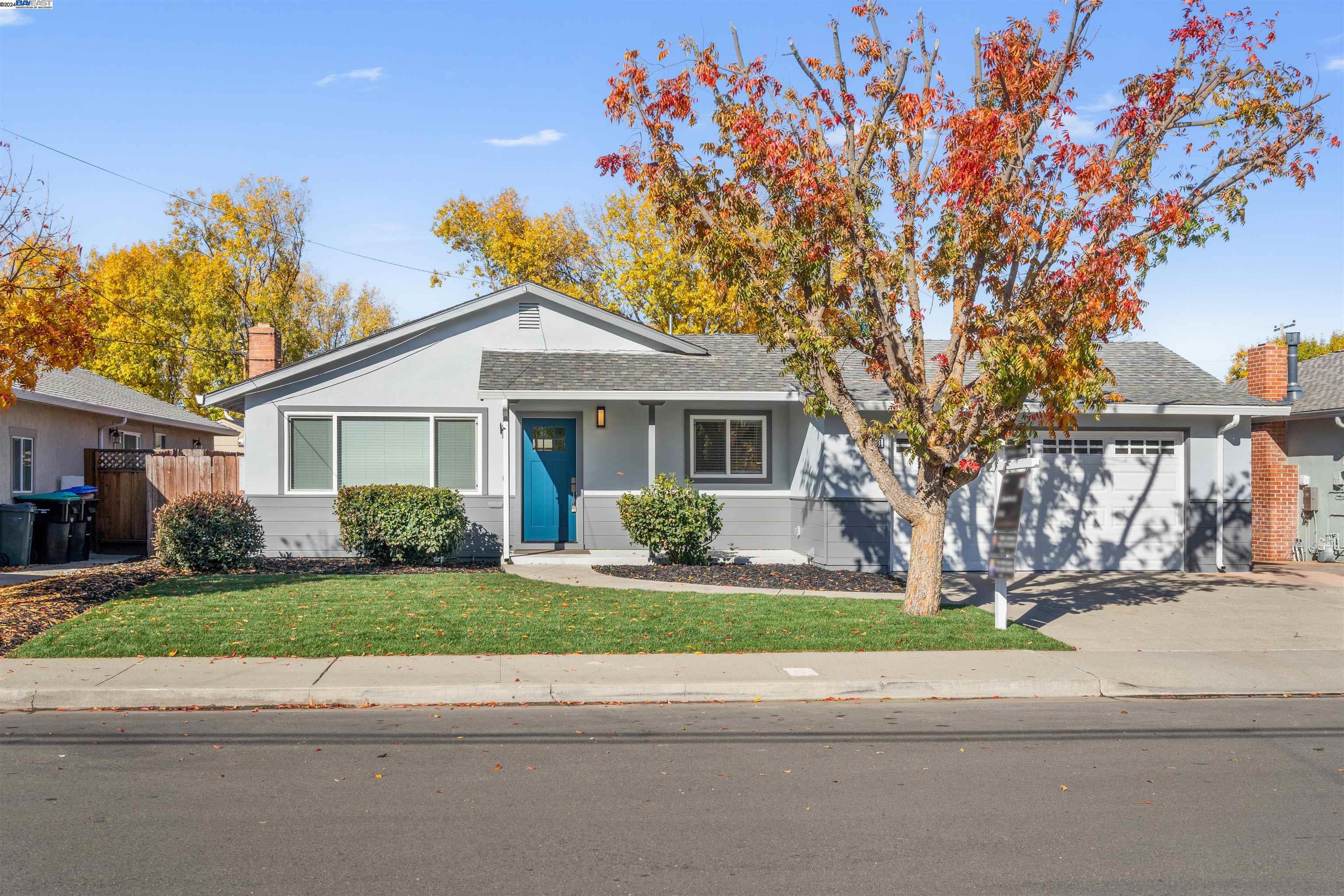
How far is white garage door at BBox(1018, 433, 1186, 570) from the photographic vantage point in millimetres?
16516

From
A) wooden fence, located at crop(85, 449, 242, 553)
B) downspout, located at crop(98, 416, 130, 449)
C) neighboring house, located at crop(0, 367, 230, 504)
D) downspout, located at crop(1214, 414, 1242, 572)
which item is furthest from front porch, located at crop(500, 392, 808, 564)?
downspout, located at crop(98, 416, 130, 449)

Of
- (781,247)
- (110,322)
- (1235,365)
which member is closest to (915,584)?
(781,247)

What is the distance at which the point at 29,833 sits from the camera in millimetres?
5016

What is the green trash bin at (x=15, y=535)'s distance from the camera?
15.8 m

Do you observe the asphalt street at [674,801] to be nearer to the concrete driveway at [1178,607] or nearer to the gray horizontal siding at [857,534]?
the concrete driveway at [1178,607]

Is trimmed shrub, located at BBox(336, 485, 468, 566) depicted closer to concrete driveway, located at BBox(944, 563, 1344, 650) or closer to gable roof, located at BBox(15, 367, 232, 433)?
gable roof, located at BBox(15, 367, 232, 433)

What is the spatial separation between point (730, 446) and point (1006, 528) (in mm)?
7460

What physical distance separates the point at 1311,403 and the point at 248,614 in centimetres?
1991

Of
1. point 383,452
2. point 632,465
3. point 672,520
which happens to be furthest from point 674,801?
point 383,452

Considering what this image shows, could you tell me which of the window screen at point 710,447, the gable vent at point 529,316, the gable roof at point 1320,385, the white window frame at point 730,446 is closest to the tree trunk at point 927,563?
the white window frame at point 730,446

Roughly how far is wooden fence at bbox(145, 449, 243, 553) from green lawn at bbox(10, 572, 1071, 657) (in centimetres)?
524

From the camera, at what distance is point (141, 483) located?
1923 cm

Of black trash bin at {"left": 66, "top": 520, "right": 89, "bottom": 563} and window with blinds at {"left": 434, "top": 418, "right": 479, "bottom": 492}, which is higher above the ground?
window with blinds at {"left": 434, "top": 418, "right": 479, "bottom": 492}

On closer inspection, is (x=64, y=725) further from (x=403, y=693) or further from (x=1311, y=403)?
(x=1311, y=403)
